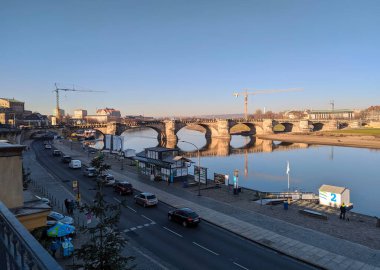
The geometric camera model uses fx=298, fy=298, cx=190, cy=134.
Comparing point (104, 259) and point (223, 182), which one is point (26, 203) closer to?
point (104, 259)

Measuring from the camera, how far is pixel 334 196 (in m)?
34.1

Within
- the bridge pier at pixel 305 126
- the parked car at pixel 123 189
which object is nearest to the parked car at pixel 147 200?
the parked car at pixel 123 189

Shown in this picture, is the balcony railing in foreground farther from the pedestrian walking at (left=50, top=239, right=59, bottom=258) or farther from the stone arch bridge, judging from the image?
the stone arch bridge

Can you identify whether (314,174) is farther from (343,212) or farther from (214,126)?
(214,126)

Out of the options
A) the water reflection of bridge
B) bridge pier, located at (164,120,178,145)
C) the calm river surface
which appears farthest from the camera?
bridge pier, located at (164,120,178,145)

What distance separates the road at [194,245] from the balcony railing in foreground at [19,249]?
10.8 metres

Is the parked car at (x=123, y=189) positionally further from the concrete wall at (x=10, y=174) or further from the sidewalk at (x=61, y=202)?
the concrete wall at (x=10, y=174)

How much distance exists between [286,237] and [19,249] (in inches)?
913

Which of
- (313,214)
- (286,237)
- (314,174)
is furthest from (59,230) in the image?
(314,174)

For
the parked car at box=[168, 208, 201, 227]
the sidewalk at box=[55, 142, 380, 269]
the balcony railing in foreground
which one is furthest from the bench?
the balcony railing in foreground

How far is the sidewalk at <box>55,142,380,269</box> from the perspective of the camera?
19.8 metres

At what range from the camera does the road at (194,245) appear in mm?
19609

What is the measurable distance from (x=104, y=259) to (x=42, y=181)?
3971cm

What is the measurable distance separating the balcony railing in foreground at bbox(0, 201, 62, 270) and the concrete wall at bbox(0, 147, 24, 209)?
33.0 feet
